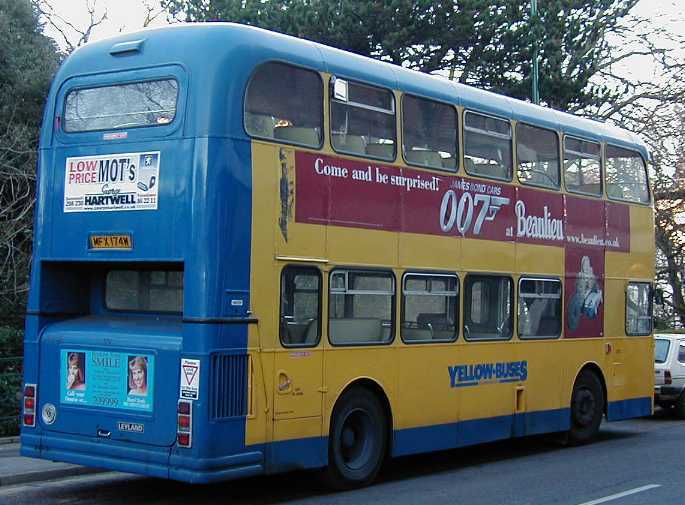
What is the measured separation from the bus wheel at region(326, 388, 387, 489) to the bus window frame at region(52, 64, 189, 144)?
3.37 m

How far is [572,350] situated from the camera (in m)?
14.9

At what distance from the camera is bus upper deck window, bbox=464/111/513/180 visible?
12.9 meters

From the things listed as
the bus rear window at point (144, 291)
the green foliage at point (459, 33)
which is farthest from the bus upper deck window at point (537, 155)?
the green foliage at point (459, 33)

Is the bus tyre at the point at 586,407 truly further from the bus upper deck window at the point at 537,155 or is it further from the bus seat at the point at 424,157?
the bus seat at the point at 424,157

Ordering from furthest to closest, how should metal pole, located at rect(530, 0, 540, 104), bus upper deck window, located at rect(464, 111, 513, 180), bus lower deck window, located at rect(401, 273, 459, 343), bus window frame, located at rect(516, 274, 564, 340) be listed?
1. metal pole, located at rect(530, 0, 540, 104)
2. bus window frame, located at rect(516, 274, 564, 340)
3. bus upper deck window, located at rect(464, 111, 513, 180)
4. bus lower deck window, located at rect(401, 273, 459, 343)

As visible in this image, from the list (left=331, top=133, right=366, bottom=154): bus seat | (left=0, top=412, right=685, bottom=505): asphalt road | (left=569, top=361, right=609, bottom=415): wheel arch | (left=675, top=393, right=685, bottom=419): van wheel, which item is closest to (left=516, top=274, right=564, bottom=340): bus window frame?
(left=569, top=361, right=609, bottom=415): wheel arch

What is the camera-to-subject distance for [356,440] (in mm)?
11227

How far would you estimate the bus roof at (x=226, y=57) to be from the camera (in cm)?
969

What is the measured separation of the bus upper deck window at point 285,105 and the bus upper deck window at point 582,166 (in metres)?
5.42

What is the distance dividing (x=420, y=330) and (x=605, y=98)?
18577 millimetres

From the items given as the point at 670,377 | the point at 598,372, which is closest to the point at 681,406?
the point at 670,377

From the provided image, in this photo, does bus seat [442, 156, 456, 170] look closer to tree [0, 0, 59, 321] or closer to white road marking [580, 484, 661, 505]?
white road marking [580, 484, 661, 505]

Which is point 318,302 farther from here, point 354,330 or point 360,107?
point 360,107

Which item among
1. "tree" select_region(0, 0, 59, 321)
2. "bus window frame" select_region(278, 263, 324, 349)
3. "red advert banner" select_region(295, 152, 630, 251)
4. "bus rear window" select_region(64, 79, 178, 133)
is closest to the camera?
"bus rear window" select_region(64, 79, 178, 133)
